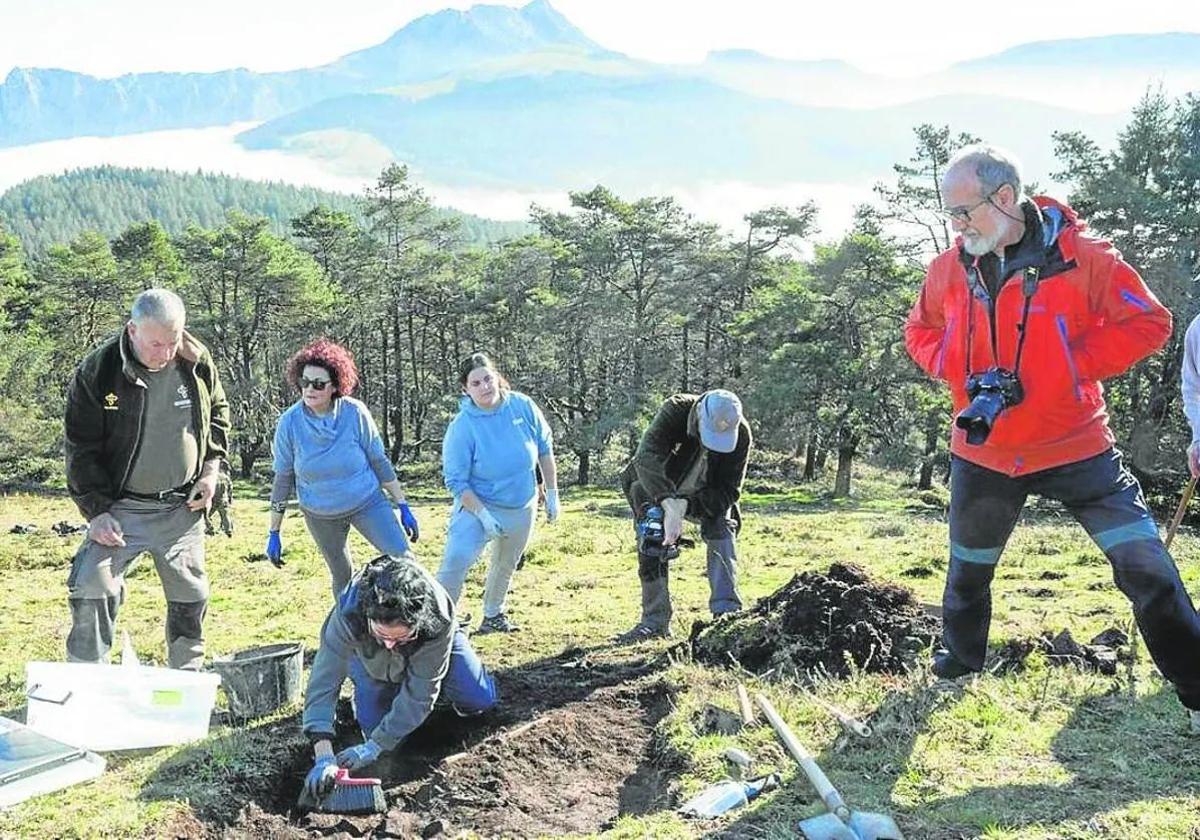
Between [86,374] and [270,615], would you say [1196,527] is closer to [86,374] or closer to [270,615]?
[270,615]

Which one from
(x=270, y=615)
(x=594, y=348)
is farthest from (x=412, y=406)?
(x=270, y=615)

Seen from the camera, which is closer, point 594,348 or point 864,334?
point 864,334

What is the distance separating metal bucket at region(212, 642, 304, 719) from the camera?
4.91 metres

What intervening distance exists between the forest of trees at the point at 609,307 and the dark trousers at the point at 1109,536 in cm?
2061

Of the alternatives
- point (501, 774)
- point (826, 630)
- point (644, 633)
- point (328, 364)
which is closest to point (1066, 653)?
point (826, 630)

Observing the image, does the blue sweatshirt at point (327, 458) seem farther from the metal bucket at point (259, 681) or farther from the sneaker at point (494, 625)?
the sneaker at point (494, 625)

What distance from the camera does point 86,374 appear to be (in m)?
4.64

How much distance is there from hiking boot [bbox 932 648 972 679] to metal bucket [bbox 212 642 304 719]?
10.3ft

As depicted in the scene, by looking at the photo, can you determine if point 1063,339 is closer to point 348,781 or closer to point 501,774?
point 501,774

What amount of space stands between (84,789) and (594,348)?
3206 centimetres

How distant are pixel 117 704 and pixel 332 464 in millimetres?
1622

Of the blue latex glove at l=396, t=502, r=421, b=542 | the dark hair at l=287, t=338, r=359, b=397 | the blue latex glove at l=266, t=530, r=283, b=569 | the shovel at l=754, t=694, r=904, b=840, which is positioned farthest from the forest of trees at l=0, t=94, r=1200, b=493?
the shovel at l=754, t=694, r=904, b=840

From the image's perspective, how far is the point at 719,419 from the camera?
5.48m

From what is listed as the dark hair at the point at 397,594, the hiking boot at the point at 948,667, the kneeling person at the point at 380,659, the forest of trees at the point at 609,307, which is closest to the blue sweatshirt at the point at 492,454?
the kneeling person at the point at 380,659
